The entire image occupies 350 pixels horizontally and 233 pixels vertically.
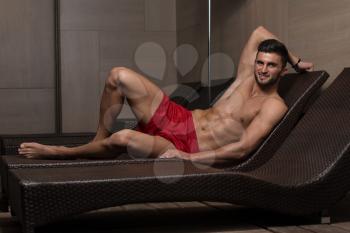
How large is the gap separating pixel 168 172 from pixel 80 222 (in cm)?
70

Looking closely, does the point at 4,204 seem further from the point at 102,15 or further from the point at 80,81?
the point at 102,15

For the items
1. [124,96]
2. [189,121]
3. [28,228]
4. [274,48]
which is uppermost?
[274,48]

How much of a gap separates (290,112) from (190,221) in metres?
0.71

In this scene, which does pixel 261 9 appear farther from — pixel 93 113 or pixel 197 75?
pixel 93 113

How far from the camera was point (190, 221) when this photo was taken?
9.29 feet

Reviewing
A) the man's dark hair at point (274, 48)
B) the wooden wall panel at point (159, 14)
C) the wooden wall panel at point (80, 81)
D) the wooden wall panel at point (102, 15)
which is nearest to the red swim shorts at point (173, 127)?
the man's dark hair at point (274, 48)

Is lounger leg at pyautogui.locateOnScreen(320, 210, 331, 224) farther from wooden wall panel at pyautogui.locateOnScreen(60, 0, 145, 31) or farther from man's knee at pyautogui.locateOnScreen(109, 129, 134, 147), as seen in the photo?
wooden wall panel at pyautogui.locateOnScreen(60, 0, 145, 31)

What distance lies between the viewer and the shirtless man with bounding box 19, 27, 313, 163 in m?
2.84

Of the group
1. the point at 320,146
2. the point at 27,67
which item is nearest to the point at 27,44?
the point at 27,67

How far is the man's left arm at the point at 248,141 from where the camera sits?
9.16ft

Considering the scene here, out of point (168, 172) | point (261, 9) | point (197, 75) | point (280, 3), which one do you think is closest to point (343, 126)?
point (168, 172)

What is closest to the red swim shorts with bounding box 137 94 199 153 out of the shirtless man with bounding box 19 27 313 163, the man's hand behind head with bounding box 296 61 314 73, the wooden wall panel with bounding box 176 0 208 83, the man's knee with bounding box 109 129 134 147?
the shirtless man with bounding box 19 27 313 163

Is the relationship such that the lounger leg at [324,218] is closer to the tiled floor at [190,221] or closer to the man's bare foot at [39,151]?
the tiled floor at [190,221]

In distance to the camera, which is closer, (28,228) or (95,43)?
(28,228)
